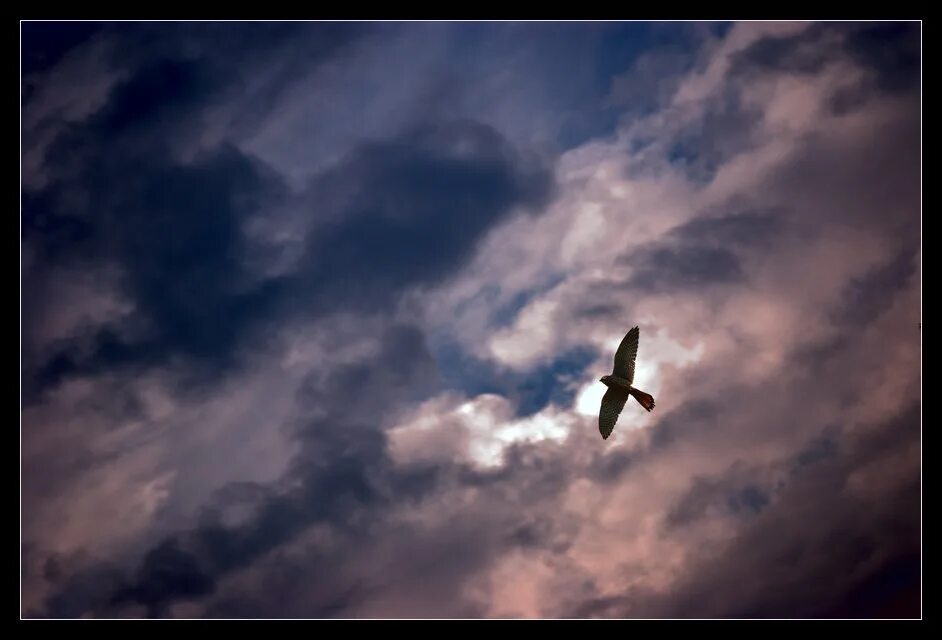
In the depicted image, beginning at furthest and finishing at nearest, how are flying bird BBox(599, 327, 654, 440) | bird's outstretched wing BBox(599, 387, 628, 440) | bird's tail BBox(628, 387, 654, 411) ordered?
bird's outstretched wing BBox(599, 387, 628, 440)
flying bird BBox(599, 327, 654, 440)
bird's tail BBox(628, 387, 654, 411)

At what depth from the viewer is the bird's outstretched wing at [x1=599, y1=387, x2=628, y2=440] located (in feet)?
157

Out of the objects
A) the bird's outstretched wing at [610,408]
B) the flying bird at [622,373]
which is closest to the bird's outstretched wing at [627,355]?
the flying bird at [622,373]

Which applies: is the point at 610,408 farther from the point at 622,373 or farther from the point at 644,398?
the point at 644,398

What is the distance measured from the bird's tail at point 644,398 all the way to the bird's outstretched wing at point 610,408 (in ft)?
9.10

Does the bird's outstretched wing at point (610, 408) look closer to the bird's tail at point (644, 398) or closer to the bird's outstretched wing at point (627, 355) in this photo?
the bird's outstretched wing at point (627, 355)

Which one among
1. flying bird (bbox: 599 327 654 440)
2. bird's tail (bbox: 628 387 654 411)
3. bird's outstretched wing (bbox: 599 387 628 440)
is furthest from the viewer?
bird's outstretched wing (bbox: 599 387 628 440)

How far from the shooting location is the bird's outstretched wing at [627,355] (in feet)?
153

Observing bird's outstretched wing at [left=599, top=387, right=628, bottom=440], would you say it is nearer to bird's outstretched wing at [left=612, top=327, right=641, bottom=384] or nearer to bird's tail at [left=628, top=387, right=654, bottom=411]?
bird's outstretched wing at [left=612, top=327, right=641, bottom=384]

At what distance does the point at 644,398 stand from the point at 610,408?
4091 mm

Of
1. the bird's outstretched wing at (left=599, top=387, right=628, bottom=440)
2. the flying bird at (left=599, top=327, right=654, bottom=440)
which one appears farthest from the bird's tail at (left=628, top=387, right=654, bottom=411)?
the bird's outstretched wing at (left=599, top=387, right=628, bottom=440)

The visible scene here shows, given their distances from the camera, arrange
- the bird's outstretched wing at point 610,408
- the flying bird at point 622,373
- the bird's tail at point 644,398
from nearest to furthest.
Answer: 1. the bird's tail at point 644,398
2. the flying bird at point 622,373
3. the bird's outstretched wing at point 610,408

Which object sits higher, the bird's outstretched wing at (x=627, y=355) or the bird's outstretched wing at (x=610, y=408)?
the bird's outstretched wing at (x=627, y=355)

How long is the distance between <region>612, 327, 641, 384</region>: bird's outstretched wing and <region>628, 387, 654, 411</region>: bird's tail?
197 cm
